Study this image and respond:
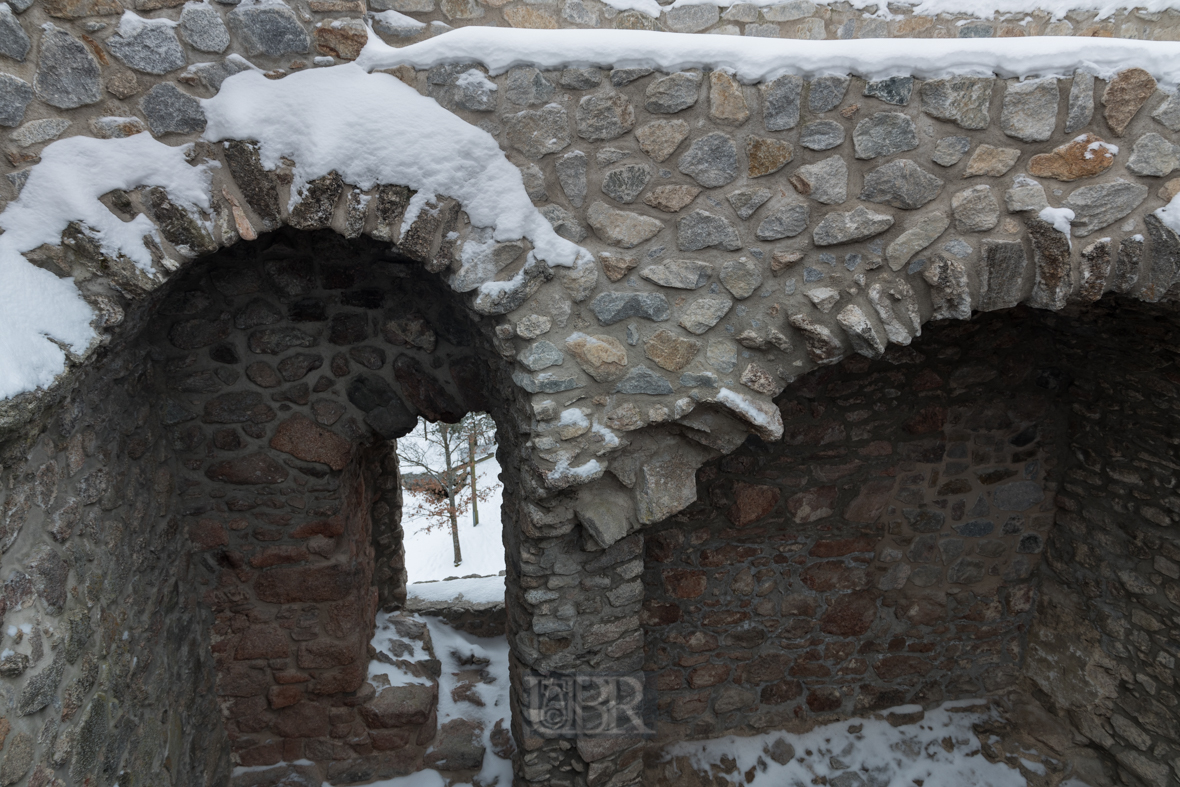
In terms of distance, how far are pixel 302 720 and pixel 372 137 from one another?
2811 mm

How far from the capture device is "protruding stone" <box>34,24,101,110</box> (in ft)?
5.40

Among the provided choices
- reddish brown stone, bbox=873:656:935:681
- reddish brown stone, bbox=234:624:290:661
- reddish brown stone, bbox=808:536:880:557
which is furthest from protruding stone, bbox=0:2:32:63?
reddish brown stone, bbox=873:656:935:681

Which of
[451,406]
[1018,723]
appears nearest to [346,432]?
[451,406]

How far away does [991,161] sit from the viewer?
207 centimetres

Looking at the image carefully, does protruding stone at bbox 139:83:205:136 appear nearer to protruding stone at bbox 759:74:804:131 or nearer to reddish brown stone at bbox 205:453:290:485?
reddish brown stone at bbox 205:453:290:485

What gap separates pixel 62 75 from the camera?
5.49 ft

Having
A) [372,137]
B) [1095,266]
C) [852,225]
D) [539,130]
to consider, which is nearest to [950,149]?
[852,225]

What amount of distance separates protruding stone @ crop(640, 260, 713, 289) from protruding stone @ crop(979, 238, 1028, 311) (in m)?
0.89

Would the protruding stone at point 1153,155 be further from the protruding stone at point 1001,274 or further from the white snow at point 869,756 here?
the white snow at point 869,756

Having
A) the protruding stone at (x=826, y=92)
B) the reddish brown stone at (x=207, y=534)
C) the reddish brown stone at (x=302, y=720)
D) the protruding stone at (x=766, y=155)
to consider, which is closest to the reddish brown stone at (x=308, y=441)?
the reddish brown stone at (x=207, y=534)

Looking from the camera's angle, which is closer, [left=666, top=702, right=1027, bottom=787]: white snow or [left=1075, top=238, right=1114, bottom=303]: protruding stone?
[left=1075, top=238, right=1114, bottom=303]: protruding stone

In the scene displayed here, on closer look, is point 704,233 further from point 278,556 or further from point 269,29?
point 278,556

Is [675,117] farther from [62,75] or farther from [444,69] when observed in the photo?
[62,75]

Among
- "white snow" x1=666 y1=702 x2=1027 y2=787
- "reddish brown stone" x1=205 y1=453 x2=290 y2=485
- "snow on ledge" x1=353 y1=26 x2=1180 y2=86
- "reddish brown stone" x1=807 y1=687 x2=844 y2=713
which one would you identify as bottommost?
"white snow" x1=666 y1=702 x2=1027 y2=787
